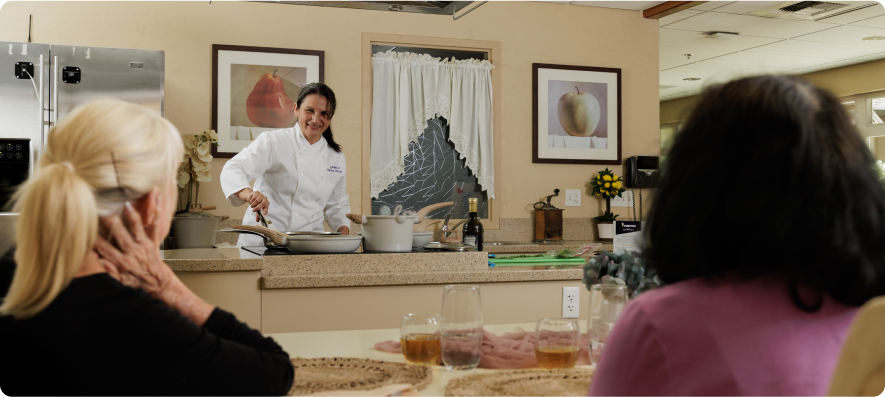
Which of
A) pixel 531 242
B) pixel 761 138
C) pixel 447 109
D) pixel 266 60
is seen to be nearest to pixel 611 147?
pixel 531 242

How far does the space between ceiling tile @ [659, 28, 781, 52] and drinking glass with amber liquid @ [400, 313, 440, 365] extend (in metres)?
4.30

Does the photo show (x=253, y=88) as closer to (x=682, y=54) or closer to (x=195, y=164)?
(x=195, y=164)

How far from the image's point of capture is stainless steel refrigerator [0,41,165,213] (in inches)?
117

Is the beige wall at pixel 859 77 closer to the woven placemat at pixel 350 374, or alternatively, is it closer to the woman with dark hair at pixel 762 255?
the woven placemat at pixel 350 374

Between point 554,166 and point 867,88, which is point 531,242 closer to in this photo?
point 554,166

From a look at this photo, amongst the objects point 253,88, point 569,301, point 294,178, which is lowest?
point 569,301

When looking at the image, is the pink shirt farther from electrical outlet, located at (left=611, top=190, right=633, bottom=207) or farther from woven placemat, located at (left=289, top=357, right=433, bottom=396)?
electrical outlet, located at (left=611, top=190, right=633, bottom=207)

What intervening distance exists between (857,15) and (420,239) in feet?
12.8

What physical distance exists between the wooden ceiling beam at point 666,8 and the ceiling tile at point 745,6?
1.07 feet

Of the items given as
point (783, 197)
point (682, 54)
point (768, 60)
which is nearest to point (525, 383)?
point (783, 197)

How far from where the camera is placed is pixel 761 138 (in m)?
0.64

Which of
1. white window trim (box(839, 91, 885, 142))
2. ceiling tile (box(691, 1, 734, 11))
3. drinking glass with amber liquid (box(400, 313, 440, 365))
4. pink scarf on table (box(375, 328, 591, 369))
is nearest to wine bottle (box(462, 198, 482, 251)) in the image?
pink scarf on table (box(375, 328, 591, 369))

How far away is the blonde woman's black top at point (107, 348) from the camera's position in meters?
0.75

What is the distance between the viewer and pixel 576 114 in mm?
4289
